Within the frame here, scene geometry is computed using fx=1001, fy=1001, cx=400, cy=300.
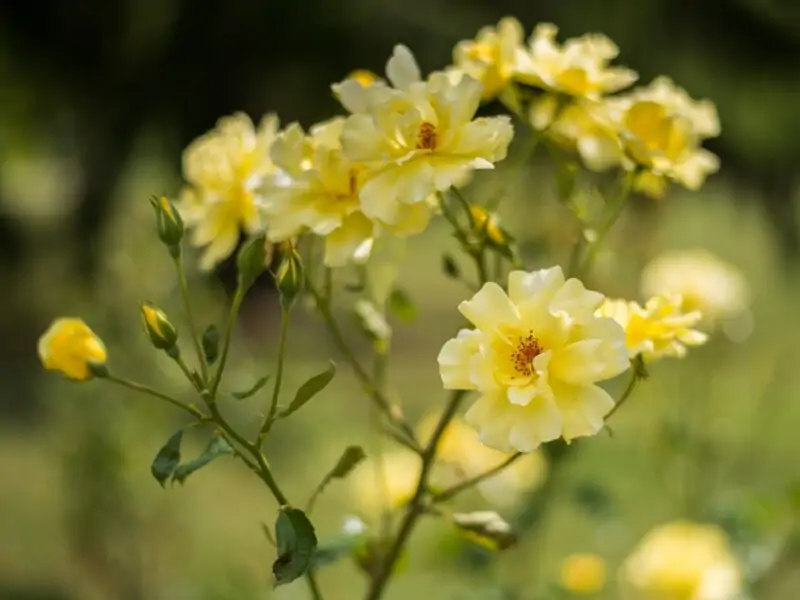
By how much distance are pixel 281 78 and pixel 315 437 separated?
1119mm

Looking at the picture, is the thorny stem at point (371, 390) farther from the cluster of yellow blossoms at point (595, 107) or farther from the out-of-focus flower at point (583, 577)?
the out-of-focus flower at point (583, 577)

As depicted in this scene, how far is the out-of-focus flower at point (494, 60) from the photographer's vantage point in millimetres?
374

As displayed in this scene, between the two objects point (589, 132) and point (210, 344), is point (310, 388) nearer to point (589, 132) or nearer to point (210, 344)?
point (210, 344)

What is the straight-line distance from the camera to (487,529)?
351 mm

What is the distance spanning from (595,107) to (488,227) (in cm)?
8

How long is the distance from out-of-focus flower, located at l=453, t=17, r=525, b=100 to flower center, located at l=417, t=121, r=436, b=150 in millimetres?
50

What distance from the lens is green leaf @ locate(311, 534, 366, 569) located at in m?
0.37

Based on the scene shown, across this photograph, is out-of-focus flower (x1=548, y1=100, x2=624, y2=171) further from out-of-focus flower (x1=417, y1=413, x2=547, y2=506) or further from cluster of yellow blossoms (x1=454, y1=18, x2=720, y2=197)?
out-of-focus flower (x1=417, y1=413, x2=547, y2=506)

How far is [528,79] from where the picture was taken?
15.1 inches

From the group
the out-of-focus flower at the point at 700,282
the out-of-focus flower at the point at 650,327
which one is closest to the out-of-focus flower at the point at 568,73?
the out-of-focus flower at the point at 650,327

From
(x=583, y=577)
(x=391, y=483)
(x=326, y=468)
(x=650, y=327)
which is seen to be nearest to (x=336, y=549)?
(x=650, y=327)

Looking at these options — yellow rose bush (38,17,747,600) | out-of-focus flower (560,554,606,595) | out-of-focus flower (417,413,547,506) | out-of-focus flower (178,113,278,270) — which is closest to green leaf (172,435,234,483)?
yellow rose bush (38,17,747,600)

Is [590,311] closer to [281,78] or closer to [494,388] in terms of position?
[494,388]

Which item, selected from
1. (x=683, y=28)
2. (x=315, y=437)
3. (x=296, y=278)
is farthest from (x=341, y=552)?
(x=683, y=28)
